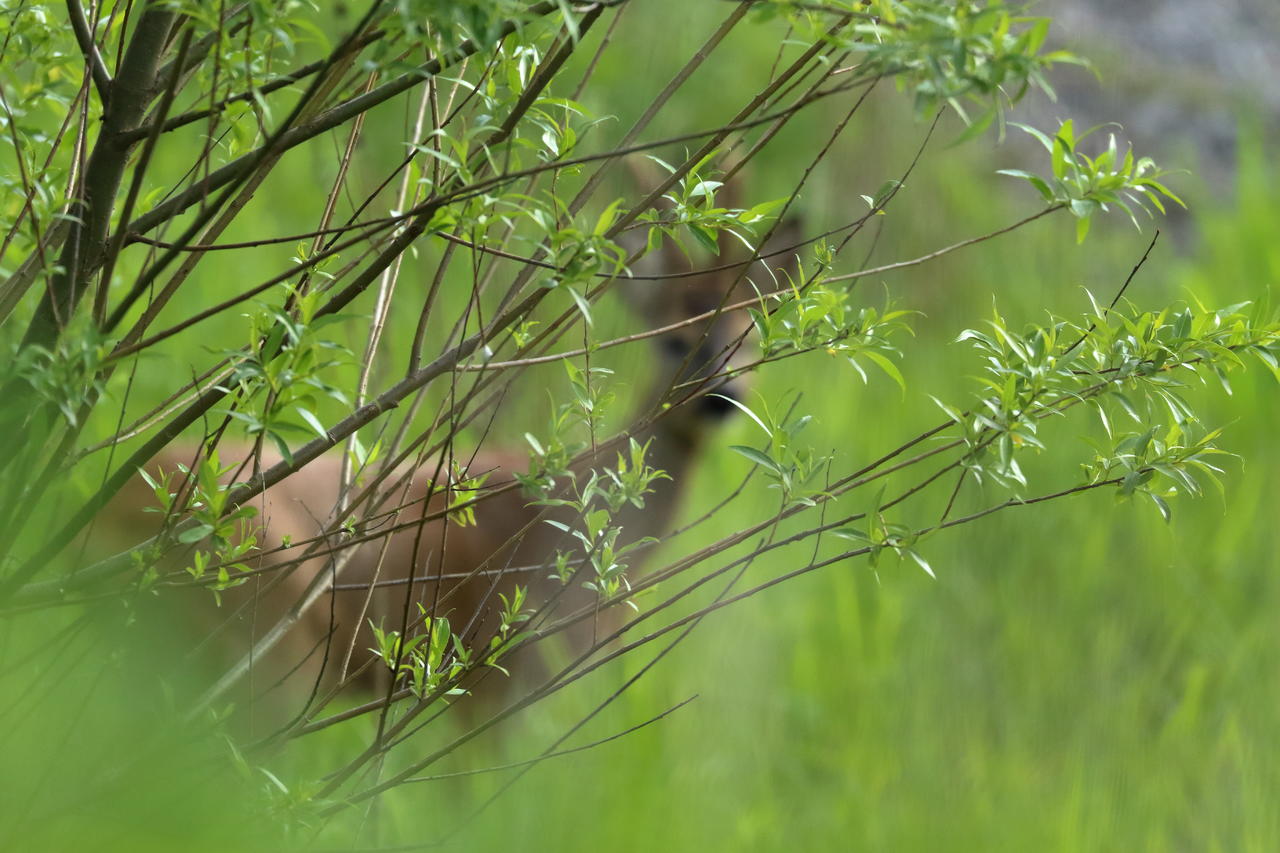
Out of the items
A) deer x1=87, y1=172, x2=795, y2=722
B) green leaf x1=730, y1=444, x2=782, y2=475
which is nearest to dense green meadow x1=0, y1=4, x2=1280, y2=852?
deer x1=87, y1=172, x2=795, y2=722

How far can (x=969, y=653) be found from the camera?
3658mm

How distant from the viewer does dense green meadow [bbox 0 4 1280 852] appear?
2730mm

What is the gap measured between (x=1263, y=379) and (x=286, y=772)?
3379 mm

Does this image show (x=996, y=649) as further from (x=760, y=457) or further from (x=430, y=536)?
(x=760, y=457)

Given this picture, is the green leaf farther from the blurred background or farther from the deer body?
the deer body

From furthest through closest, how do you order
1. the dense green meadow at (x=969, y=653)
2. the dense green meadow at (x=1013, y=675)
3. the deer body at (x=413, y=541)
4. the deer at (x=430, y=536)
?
the dense green meadow at (x=1013, y=675) < the dense green meadow at (x=969, y=653) < the deer body at (x=413, y=541) < the deer at (x=430, y=536)

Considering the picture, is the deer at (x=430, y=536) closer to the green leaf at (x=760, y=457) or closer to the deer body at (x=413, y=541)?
the deer body at (x=413, y=541)

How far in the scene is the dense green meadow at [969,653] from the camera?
2.73m

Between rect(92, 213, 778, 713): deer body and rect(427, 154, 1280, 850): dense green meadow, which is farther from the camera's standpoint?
rect(427, 154, 1280, 850): dense green meadow

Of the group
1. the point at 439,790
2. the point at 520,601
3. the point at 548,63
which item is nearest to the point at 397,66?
the point at 548,63

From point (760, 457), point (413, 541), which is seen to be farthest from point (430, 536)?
point (760, 457)

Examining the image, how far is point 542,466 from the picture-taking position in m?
1.07

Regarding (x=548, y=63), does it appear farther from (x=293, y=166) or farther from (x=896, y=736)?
(x=293, y=166)

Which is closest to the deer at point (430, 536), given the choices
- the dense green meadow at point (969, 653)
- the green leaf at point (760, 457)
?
the dense green meadow at point (969, 653)
